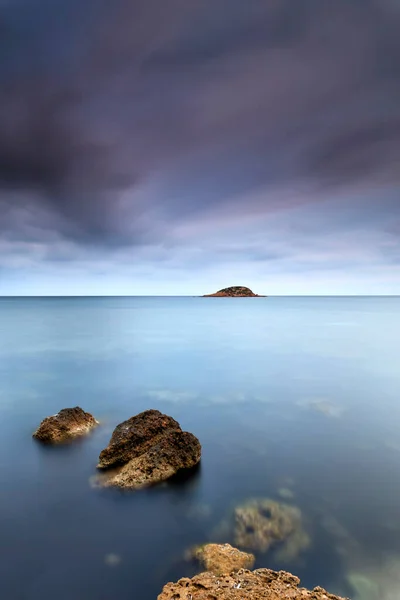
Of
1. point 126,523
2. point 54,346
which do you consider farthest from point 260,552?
point 54,346

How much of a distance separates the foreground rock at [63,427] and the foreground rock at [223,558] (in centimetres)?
679

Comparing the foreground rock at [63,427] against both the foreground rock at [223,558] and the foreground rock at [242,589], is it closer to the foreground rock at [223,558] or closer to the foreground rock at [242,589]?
the foreground rock at [223,558]

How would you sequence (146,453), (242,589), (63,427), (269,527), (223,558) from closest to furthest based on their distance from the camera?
(242,589), (223,558), (269,527), (146,453), (63,427)

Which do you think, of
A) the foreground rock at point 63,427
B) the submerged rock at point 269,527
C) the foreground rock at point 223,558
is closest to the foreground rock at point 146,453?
the submerged rock at point 269,527

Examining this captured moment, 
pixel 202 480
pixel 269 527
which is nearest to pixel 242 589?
pixel 269 527

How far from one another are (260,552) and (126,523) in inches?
117

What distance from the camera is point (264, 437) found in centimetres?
1260

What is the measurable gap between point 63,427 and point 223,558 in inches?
298

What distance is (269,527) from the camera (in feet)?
23.7

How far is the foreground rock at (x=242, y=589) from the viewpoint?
4574 mm

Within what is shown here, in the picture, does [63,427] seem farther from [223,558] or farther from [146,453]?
[223,558]

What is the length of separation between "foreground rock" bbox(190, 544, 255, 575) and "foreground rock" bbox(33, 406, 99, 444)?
22.3 ft

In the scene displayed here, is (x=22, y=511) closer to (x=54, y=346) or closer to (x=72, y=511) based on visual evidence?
(x=72, y=511)

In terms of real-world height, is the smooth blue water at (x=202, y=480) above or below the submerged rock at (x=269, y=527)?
below
